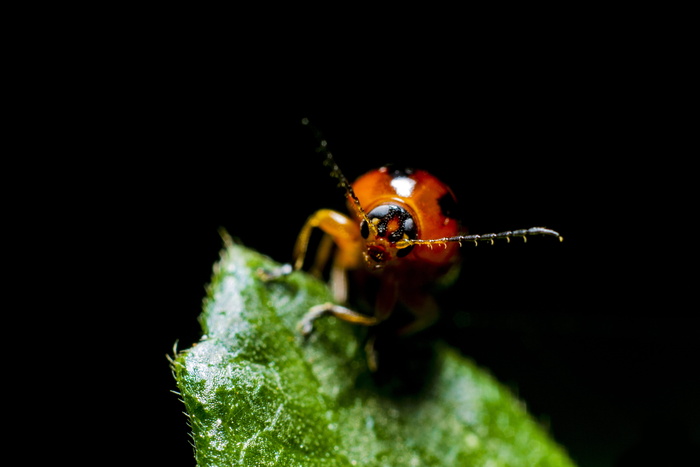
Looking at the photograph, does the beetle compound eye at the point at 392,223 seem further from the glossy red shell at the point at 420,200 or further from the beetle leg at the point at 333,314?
the beetle leg at the point at 333,314

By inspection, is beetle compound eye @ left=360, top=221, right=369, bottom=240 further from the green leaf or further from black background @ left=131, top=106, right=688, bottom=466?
black background @ left=131, top=106, right=688, bottom=466

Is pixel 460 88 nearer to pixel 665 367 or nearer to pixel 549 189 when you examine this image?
pixel 549 189

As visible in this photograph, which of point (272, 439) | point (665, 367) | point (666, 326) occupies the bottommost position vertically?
point (272, 439)

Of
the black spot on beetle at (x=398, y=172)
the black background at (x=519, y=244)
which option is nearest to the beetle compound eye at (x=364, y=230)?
the black spot on beetle at (x=398, y=172)

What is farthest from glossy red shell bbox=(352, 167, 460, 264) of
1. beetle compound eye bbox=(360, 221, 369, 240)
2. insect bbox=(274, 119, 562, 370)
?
beetle compound eye bbox=(360, 221, 369, 240)

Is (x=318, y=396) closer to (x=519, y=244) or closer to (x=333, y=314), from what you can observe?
(x=333, y=314)

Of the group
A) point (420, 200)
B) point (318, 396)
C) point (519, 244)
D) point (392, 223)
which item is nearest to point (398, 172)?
point (420, 200)

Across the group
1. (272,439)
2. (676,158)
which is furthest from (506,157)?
(272,439)
